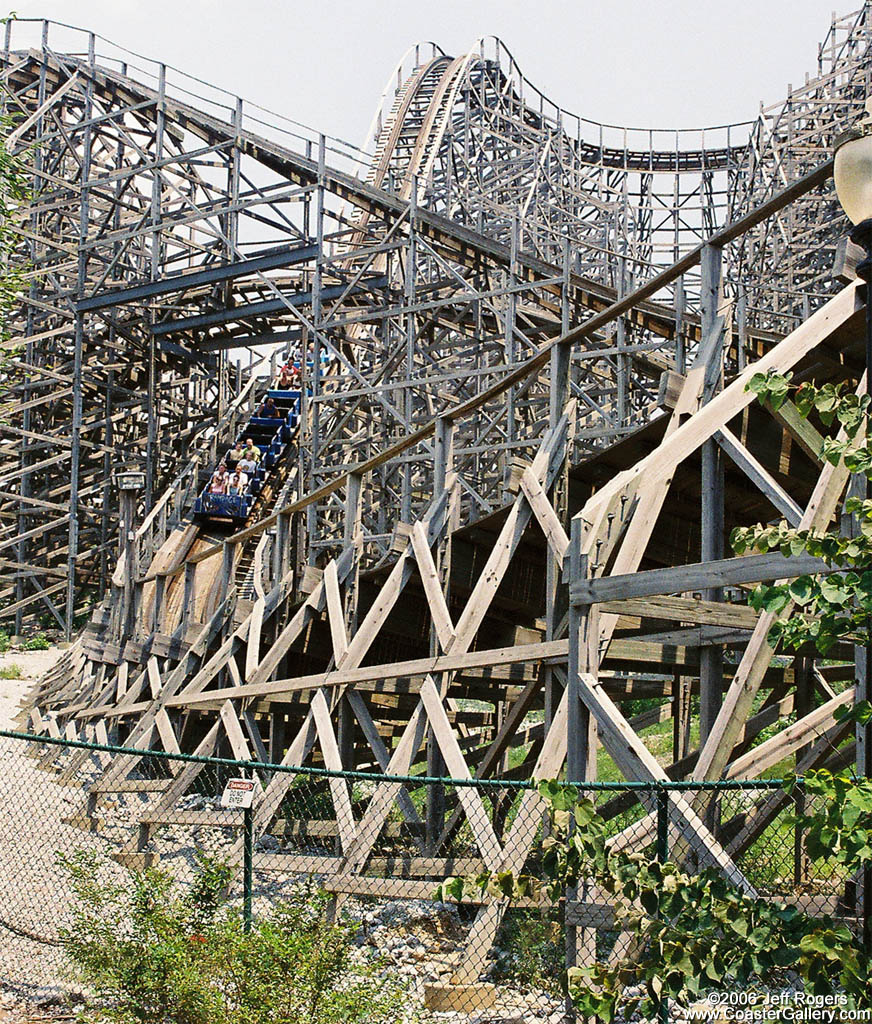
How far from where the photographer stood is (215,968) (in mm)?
5188

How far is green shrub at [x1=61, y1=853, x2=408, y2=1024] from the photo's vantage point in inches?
194

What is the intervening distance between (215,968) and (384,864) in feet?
10.4

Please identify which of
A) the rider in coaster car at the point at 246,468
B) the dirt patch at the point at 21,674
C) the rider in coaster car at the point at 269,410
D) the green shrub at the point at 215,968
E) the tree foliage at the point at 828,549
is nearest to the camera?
the tree foliage at the point at 828,549

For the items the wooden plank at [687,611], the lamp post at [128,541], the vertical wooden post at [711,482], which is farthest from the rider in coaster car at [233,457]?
the wooden plank at [687,611]

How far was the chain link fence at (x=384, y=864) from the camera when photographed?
597cm

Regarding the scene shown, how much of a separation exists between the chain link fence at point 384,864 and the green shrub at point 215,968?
0.05 meters

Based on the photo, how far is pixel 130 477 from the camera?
43.4ft

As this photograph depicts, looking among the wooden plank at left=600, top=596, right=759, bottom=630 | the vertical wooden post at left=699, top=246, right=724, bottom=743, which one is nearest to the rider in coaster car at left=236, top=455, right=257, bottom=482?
the vertical wooden post at left=699, top=246, right=724, bottom=743

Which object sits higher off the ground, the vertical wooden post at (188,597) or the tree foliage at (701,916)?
the vertical wooden post at (188,597)

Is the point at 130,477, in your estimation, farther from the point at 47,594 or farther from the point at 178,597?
the point at 47,594

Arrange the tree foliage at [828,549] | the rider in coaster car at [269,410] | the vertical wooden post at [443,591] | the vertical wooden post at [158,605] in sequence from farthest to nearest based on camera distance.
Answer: the rider in coaster car at [269,410], the vertical wooden post at [158,605], the vertical wooden post at [443,591], the tree foliage at [828,549]

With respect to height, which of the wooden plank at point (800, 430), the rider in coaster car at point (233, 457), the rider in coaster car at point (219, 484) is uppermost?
the rider in coaster car at point (233, 457)

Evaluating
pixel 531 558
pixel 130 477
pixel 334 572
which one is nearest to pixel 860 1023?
pixel 531 558

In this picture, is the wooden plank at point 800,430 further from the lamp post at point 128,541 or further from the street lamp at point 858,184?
the lamp post at point 128,541
